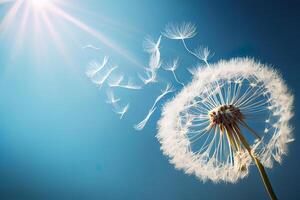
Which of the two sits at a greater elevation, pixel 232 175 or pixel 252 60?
pixel 252 60

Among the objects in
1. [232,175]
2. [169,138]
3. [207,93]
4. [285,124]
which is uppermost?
[207,93]

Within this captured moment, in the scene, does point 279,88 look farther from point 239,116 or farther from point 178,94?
point 178,94

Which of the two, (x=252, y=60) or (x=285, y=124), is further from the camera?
(x=252, y=60)

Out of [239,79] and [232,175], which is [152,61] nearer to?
[239,79]

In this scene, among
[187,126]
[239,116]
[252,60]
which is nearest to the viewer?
[239,116]

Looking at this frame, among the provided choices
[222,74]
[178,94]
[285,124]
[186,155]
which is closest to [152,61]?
[178,94]

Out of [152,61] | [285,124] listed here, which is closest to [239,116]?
[285,124]

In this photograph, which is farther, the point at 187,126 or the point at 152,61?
the point at 187,126

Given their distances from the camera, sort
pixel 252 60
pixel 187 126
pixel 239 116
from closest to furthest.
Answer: pixel 239 116, pixel 252 60, pixel 187 126

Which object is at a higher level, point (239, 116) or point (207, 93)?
point (207, 93)
